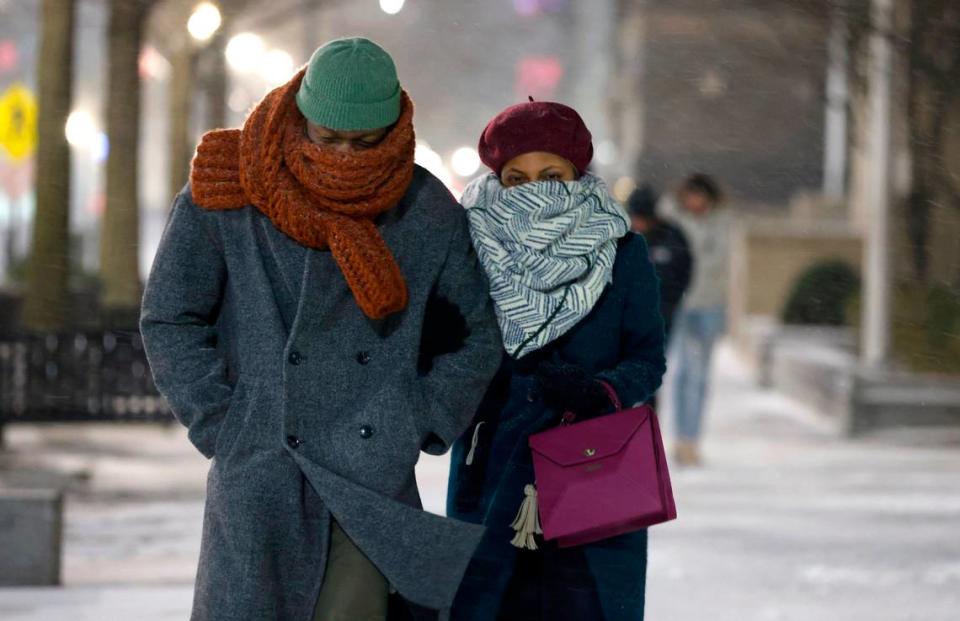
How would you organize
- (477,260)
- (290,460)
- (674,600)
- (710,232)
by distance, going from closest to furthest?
(290,460) < (477,260) < (674,600) < (710,232)

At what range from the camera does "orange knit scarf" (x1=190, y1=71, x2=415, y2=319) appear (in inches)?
139

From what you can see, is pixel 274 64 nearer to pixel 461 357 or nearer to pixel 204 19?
pixel 204 19

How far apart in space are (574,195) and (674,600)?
9.73ft

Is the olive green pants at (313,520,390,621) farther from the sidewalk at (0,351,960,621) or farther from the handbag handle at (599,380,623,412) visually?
the sidewalk at (0,351,960,621)

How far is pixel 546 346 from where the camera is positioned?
429 centimetres

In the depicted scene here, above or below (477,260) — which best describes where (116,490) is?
below

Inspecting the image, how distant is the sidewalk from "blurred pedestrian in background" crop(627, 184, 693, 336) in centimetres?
125

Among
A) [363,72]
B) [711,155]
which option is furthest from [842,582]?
[711,155]

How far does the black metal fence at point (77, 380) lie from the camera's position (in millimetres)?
11898

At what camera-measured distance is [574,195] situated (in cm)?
424

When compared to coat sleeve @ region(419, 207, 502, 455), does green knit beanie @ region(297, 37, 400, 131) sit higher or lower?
higher

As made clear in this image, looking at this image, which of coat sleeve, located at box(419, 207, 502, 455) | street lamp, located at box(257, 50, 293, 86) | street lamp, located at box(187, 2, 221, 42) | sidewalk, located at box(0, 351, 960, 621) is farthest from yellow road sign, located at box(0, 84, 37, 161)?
coat sleeve, located at box(419, 207, 502, 455)

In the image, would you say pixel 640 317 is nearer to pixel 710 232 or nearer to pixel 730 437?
pixel 710 232

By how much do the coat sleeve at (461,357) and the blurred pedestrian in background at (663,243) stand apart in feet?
20.8
